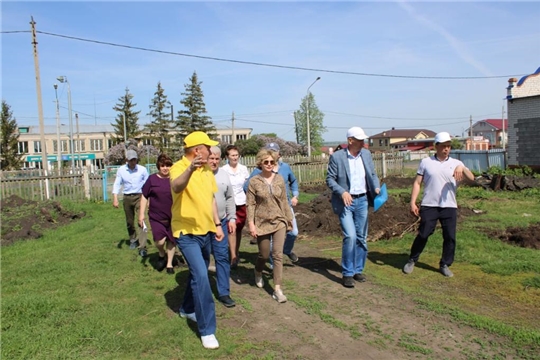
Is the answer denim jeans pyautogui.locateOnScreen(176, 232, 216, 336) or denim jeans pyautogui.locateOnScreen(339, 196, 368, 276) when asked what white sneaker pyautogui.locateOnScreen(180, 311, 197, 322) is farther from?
denim jeans pyautogui.locateOnScreen(339, 196, 368, 276)

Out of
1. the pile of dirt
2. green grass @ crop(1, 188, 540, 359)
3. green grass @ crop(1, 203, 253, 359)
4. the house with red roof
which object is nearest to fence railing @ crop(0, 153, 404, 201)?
green grass @ crop(1, 188, 540, 359)

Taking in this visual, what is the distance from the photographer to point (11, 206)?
45.7 ft

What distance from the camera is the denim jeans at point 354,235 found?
5945 mm

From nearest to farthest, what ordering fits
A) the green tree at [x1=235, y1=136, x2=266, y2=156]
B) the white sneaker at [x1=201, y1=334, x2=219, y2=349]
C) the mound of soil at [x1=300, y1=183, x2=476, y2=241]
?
the white sneaker at [x1=201, y1=334, x2=219, y2=349] → the mound of soil at [x1=300, y1=183, x2=476, y2=241] → the green tree at [x1=235, y1=136, x2=266, y2=156]

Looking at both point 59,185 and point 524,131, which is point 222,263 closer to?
point 59,185

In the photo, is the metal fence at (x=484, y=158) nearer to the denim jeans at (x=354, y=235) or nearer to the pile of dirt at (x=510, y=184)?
the pile of dirt at (x=510, y=184)

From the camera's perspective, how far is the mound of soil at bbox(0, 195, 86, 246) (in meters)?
10.4

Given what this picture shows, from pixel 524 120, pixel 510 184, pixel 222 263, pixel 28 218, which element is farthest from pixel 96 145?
pixel 222 263

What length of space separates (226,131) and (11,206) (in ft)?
260

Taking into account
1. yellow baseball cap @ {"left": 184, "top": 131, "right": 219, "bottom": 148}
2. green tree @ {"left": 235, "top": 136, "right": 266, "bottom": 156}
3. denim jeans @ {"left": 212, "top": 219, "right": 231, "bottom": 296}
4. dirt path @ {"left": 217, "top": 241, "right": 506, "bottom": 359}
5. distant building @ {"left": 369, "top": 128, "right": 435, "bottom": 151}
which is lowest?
dirt path @ {"left": 217, "top": 241, "right": 506, "bottom": 359}

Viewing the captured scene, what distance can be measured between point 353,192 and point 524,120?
64.9 ft

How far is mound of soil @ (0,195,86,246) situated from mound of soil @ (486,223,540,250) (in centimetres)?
987

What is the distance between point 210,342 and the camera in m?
4.09

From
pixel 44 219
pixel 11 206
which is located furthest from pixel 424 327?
pixel 11 206
